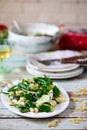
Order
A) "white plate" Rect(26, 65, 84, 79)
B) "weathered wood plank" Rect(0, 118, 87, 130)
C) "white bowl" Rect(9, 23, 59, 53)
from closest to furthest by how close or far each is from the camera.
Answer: "weathered wood plank" Rect(0, 118, 87, 130) < "white plate" Rect(26, 65, 84, 79) < "white bowl" Rect(9, 23, 59, 53)

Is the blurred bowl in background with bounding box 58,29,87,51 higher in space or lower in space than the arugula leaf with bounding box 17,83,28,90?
higher

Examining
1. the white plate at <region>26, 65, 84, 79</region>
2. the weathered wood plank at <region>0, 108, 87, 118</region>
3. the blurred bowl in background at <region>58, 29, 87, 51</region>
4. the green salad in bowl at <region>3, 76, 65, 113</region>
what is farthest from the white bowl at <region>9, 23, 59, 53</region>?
the weathered wood plank at <region>0, 108, 87, 118</region>

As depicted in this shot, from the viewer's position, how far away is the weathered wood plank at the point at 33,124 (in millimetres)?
1051

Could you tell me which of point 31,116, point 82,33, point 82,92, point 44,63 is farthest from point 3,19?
Answer: point 31,116

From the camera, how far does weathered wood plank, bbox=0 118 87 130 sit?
105 centimetres

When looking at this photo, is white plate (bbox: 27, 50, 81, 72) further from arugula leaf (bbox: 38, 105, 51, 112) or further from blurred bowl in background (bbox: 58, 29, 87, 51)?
arugula leaf (bbox: 38, 105, 51, 112)

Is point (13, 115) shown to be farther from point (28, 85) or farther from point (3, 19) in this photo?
point (3, 19)

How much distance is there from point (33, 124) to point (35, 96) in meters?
0.13

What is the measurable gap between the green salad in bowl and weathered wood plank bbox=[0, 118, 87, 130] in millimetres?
38

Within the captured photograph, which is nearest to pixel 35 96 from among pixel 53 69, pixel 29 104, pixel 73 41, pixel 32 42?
pixel 29 104

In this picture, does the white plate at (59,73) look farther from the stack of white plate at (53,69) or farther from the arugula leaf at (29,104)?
the arugula leaf at (29,104)

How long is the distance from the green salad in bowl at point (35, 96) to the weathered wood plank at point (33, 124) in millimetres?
38

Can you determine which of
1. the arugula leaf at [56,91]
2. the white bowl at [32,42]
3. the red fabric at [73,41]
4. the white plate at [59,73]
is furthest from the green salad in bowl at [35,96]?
the red fabric at [73,41]

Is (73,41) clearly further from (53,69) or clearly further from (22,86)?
(22,86)
